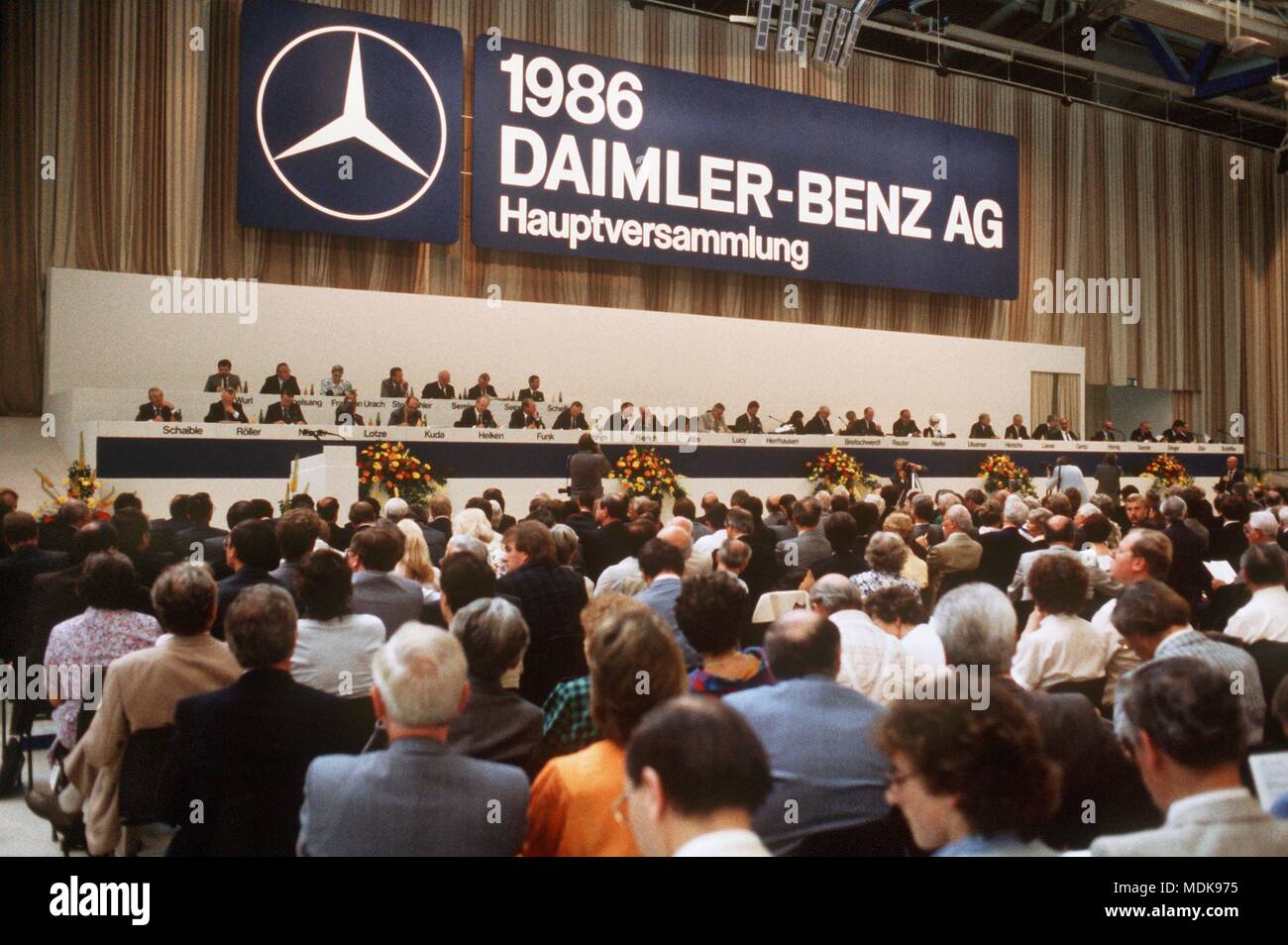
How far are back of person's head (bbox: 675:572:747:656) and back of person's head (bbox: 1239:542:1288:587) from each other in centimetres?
184

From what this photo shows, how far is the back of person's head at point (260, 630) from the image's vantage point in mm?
2453

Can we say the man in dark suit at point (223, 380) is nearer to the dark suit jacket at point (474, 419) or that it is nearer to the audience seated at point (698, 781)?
the dark suit jacket at point (474, 419)

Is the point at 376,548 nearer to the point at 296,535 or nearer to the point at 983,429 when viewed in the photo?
the point at 296,535

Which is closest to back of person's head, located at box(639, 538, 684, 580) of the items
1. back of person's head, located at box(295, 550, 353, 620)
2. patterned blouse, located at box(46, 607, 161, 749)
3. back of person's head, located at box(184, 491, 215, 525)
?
back of person's head, located at box(295, 550, 353, 620)

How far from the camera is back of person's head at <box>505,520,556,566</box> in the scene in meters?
4.02

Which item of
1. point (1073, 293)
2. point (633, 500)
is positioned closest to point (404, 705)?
point (633, 500)

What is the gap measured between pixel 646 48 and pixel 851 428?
554cm

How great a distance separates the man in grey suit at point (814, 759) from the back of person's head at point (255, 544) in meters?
Answer: 2.09

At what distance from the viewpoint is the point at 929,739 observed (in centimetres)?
162

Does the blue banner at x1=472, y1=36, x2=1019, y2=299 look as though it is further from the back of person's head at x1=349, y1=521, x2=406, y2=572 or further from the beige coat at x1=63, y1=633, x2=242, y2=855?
the beige coat at x1=63, y1=633, x2=242, y2=855

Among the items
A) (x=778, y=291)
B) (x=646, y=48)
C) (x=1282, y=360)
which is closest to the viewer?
(x=646, y=48)

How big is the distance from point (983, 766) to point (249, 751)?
157cm

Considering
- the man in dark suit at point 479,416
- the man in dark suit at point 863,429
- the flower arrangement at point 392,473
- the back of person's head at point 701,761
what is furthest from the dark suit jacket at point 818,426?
the back of person's head at point 701,761
